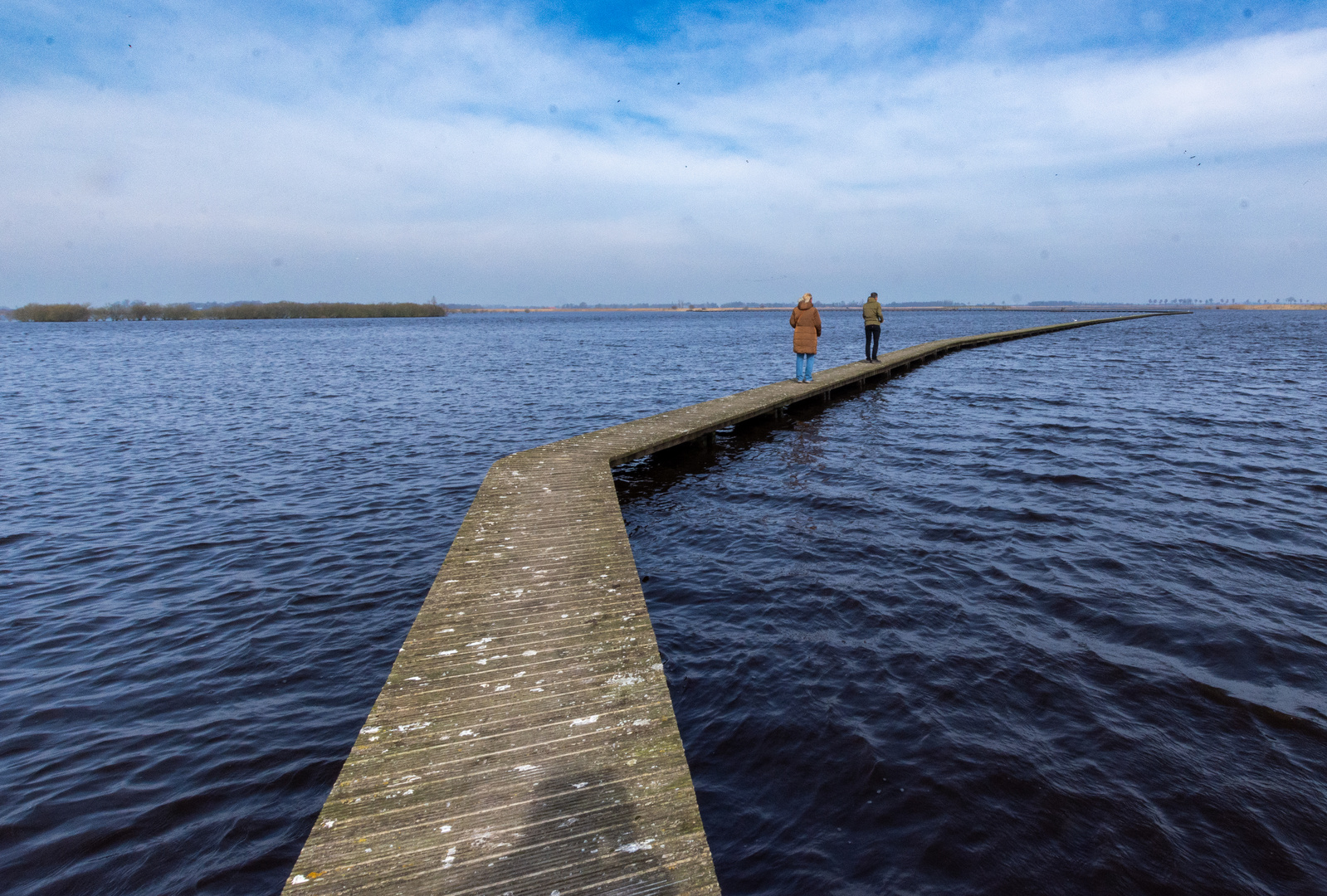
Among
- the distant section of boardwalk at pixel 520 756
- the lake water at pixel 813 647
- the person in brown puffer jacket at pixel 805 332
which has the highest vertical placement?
the person in brown puffer jacket at pixel 805 332

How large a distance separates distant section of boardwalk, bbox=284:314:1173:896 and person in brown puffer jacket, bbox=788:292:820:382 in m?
12.5

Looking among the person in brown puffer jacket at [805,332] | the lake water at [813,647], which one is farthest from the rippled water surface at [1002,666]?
the person in brown puffer jacket at [805,332]

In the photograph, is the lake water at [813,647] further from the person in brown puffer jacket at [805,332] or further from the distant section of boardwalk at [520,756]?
the person in brown puffer jacket at [805,332]

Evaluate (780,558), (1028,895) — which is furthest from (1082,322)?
(1028,895)

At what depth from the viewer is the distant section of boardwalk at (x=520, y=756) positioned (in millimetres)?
3008

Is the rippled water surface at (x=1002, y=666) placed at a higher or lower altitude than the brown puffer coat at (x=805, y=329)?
lower

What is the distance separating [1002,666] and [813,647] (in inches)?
67.2

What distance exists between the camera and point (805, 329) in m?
18.4

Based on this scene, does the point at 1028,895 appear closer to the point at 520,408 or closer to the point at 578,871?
the point at 578,871

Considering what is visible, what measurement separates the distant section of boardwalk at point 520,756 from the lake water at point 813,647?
919 millimetres

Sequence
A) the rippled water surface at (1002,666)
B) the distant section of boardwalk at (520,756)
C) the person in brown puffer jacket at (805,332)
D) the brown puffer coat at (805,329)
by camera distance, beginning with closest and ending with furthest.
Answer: the distant section of boardwalk at (520,756)
the rippled water surface at (1002,666)
the person in brown puffer jacket at (805,332)
the brown puffer coat at (805,329)

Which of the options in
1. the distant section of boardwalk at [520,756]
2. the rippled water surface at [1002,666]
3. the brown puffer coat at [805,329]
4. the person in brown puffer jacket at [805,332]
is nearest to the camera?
the distant section of boardwalk at [520,756]

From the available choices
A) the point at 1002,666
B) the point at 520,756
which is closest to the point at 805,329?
the point at 1002,666

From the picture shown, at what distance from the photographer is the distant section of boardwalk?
301cm
